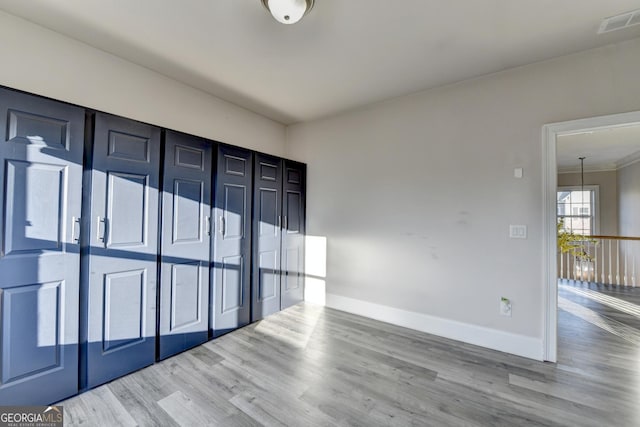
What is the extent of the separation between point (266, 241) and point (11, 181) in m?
2.15

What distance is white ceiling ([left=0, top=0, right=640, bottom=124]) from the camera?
180cm

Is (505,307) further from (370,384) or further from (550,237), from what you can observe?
(370,384)

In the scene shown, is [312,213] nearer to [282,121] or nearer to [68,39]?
[282,121]

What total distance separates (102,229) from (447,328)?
337 cm

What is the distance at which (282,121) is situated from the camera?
160 inches

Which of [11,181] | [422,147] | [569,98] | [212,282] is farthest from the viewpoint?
[422,147]

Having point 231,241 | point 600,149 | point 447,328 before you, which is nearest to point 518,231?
point 447,328

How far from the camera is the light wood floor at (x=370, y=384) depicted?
65.9 inches

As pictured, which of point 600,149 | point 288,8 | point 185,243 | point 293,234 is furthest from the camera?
point 600,149

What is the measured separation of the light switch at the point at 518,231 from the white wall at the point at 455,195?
0.15 ft

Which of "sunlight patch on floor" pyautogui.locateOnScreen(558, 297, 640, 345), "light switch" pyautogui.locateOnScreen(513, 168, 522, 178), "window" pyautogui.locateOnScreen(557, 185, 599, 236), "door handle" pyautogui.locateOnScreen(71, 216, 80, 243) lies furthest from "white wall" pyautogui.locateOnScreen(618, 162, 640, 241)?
"door handle" pyautogui.locateOnScreen(71, 216, 80, 243)

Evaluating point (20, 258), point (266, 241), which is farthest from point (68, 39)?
point (266, 241)

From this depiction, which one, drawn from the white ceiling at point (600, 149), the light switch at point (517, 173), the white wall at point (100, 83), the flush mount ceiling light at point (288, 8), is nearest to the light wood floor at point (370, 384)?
the light switch at point (517, 173)

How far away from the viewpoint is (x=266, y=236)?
128 inches
